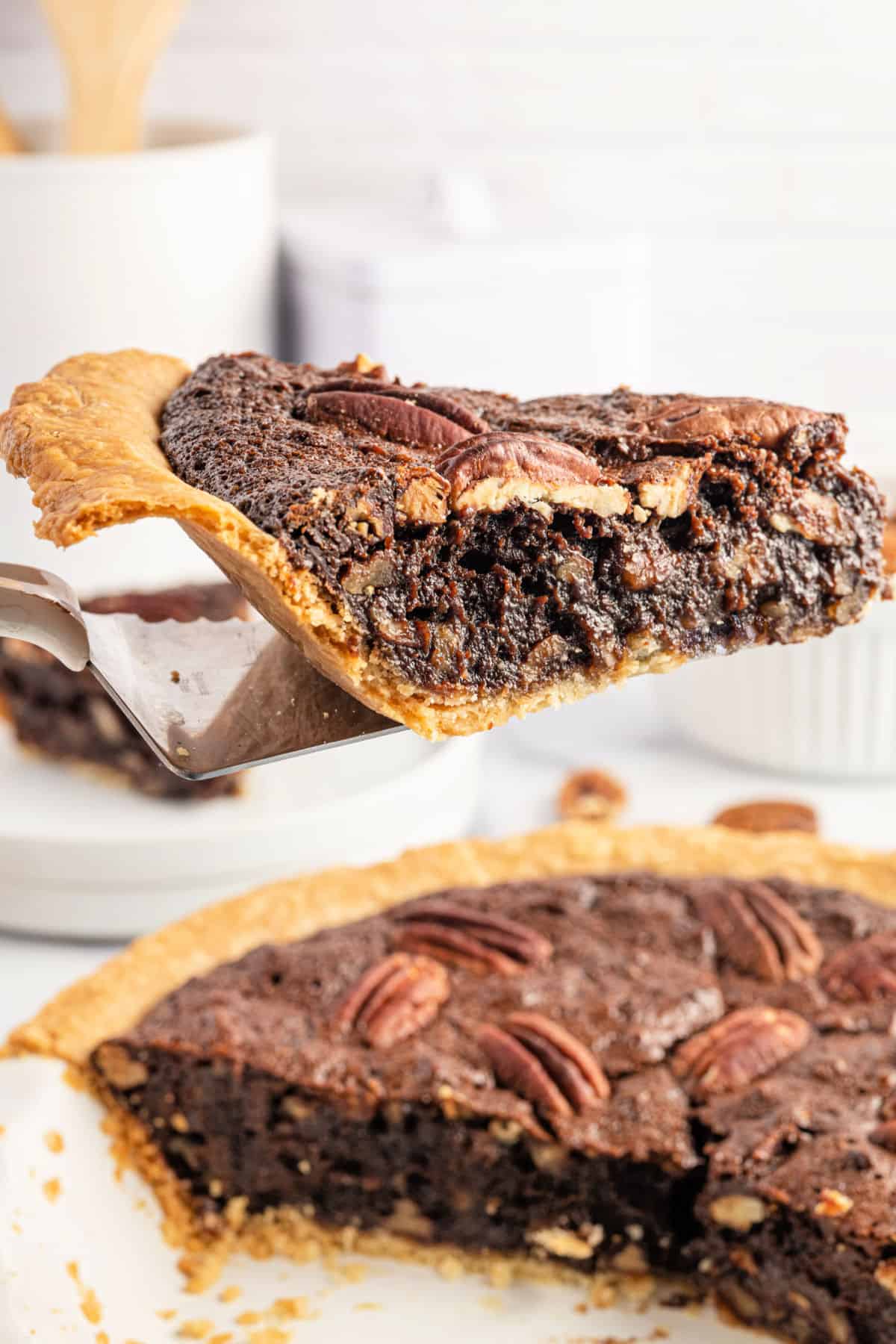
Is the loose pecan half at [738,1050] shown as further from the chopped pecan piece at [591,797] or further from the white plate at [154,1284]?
the chopped pecan piece at [591,797]

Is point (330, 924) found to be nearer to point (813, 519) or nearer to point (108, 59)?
point (813, 519)

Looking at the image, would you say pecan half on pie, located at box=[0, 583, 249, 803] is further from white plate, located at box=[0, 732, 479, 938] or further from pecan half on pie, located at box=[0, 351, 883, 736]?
pecan half on pie, located at box=[0, 351, 883, 736]

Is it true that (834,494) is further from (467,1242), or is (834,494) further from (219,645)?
(467,1242)

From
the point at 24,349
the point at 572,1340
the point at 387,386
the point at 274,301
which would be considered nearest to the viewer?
the point at 387,386

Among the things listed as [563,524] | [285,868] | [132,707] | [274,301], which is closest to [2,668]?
[285,868]

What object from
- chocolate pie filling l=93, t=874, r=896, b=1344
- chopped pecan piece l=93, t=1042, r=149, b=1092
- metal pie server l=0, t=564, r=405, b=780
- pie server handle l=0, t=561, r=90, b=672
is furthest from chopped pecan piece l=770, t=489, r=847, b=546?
chopped pecan piece l=93, t=1042, r=149, b=1092

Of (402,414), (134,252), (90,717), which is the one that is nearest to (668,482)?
(402,414)
